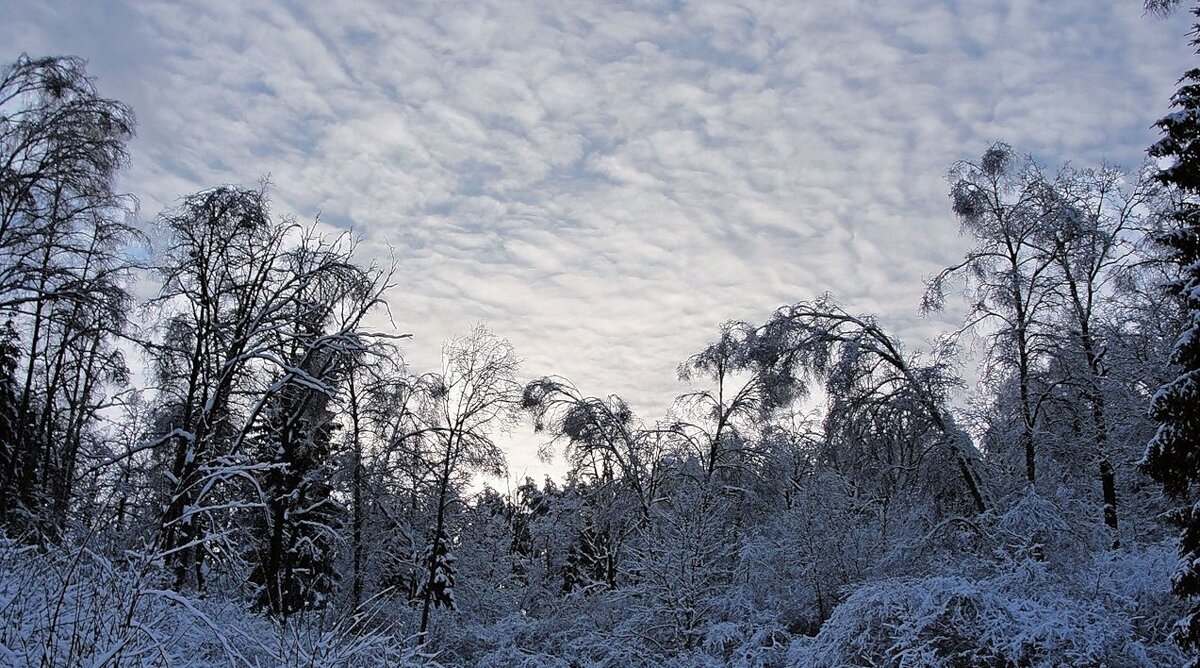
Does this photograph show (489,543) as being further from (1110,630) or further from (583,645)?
(1110,630)

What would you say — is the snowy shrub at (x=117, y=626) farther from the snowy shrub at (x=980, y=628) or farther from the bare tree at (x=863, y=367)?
the bare tree at (x=863, y=367)

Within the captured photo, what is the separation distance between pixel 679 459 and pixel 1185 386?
512 inches

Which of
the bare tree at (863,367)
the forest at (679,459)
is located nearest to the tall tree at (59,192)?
the forest at (679,459)

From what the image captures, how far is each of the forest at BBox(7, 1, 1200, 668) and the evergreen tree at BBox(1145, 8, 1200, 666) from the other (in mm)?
36

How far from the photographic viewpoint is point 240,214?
1437 centimetres

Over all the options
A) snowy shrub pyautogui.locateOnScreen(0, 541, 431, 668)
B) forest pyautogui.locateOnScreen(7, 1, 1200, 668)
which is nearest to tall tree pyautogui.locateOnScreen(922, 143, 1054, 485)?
forest pyautogui.locateOnScreen(7, 1, 1200, 668)

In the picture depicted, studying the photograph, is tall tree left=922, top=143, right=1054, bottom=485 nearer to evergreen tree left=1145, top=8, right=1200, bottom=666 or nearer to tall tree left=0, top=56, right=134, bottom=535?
evergreen tree left=1145, top=8, right=1200, bottom=666

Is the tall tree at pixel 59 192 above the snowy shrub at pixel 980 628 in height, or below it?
above

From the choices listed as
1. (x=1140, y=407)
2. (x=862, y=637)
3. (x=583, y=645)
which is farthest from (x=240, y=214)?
(x=1140, y=407)

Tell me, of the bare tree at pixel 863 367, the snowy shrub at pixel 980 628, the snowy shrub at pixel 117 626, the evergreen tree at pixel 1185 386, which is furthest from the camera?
the bare tree at pixel 863 367

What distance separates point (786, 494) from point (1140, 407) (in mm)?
9108

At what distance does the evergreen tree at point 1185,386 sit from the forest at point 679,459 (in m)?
0.04

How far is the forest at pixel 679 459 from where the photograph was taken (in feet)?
33.5

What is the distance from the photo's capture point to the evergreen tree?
9539 mm
